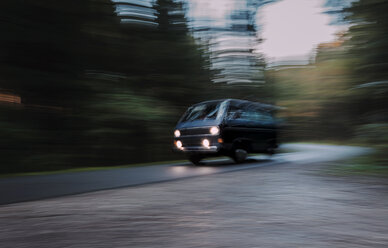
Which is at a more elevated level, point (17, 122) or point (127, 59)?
point (127, 59)

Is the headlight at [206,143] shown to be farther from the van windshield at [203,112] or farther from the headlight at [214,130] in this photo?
the van windshield at [203,112]

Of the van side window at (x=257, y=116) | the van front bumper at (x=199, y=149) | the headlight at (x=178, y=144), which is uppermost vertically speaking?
the van side window at (x=257, y=116)

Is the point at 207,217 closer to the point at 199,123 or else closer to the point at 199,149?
the point at 199,149

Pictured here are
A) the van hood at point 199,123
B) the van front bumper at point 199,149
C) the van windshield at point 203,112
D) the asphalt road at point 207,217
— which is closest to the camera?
the asphalt road at point 207,217

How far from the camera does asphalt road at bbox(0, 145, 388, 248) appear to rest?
10.9ft

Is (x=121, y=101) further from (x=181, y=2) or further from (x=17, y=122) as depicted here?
(x=181, y=2)

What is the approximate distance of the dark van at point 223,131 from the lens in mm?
10133

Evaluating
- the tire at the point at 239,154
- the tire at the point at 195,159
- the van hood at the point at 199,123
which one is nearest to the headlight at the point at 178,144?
the van hood at the point at 199,123

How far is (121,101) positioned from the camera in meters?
11.6

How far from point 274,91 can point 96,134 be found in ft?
34.2

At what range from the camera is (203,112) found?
1097 centimetres

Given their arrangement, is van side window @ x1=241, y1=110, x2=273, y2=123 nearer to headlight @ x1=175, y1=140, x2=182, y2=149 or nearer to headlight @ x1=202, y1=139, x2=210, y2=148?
headlight @ x1=202, y1=139, x2=210, y2=148

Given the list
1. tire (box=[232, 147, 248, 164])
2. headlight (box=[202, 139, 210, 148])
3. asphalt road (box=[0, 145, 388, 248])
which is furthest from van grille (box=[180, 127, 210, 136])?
asphalt road (box=[0, 145, 388, 248])

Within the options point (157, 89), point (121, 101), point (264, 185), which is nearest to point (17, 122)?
point (121, 101)
